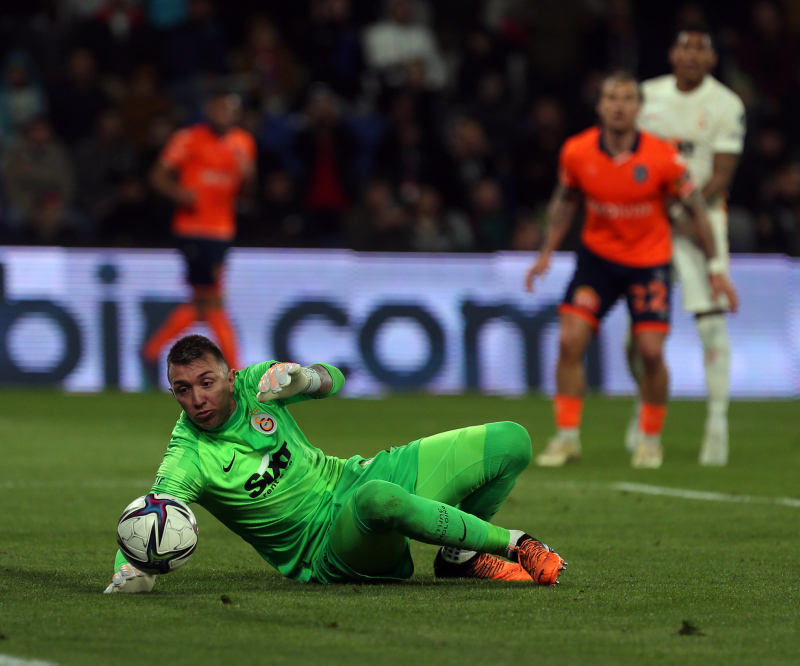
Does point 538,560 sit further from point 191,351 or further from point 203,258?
point 203,258

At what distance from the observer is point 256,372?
466cm

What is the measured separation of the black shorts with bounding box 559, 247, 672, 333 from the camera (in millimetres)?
8094

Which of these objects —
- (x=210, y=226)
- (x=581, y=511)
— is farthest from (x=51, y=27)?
(x=581, y=511)

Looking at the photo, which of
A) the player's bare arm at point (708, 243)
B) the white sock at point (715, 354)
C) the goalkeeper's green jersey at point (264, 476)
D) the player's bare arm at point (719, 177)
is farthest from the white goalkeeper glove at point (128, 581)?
the player's bare arm at point (719, 177)

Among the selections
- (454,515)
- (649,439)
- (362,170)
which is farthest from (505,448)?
(362,170)

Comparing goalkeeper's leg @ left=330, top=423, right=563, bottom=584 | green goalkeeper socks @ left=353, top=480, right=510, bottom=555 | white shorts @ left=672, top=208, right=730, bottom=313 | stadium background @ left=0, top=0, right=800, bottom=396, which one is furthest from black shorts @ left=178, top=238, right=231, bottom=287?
green goalkeeper socks @ left=353, top=480, right=510, bottom=555

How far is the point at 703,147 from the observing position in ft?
28.9

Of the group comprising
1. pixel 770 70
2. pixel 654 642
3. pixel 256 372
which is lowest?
pixel 654 642

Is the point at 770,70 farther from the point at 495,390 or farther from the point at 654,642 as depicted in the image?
the point at 654,642

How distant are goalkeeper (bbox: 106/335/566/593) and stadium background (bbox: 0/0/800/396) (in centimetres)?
833

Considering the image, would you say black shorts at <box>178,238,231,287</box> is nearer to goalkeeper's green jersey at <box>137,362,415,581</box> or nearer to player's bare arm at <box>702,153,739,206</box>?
player's bare arm at <box>702,153,739,206</box>

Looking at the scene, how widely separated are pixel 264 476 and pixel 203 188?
8435 millimetres

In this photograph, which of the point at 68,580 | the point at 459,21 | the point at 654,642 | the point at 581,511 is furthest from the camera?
the point at 459,21

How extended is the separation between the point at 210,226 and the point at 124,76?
4.15 m
